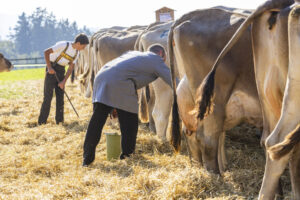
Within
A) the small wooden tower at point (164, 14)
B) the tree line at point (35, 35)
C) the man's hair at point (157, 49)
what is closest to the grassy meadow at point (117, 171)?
the man's hair at point (157, 49)

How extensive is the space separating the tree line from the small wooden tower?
9346 centimetres

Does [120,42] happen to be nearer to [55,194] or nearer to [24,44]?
[55,194]

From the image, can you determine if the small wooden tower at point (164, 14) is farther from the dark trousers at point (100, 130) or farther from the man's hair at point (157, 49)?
the dark trousers at point (100, 130)

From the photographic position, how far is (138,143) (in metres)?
6.29

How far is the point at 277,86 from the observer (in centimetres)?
331

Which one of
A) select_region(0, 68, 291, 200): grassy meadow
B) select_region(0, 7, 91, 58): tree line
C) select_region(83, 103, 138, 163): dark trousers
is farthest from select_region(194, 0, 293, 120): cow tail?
select_region(0, 7, 91, 58): tree line

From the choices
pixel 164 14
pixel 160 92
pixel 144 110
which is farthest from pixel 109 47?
pixel 164 14

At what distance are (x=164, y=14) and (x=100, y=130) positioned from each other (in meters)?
9.79

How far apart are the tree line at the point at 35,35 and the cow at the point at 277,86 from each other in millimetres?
104622

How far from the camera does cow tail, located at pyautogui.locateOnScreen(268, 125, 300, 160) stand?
2.81m

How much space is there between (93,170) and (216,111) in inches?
61.9

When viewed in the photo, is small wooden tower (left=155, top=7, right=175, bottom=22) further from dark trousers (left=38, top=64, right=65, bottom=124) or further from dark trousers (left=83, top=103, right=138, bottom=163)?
dark trousers (left=83, top=103, right=138, bottom=163)

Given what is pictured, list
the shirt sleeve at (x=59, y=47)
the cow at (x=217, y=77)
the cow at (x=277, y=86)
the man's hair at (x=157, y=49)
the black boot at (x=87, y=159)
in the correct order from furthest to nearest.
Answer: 1. the shirt sleeve at (x=59, y=47)
2. the man's hair at (x=157, y=49)
3. the black boot at (x=87, y=159)
4. the cow at (x=217, y=77)
5. the cow at (x=277, y=86)

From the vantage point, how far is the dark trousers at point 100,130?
5.34 metres
